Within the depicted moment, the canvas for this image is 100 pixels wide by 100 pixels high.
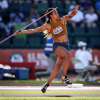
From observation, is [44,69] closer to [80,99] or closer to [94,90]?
Answer: [94,90]

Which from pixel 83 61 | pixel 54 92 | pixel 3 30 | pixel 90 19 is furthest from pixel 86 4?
pixel 54 92

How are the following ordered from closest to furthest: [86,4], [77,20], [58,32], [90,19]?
1. [58,32]
2. [77,20]
3. [90,19]
4. [86,4]

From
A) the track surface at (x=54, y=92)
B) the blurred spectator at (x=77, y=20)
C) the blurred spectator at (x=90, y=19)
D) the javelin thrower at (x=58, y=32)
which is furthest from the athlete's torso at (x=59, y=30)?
the blurred spectator at (x=90, y=19)

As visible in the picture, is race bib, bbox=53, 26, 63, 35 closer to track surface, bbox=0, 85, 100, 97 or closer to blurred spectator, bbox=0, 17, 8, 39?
track surface, bbox=0, 85, 100, 97

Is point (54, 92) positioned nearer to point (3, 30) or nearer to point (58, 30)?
point (58, 30)

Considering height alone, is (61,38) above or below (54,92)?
above

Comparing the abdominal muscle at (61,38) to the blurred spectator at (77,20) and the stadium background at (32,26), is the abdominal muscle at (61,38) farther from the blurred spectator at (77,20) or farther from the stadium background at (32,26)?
the blurred spectator at (77,20)

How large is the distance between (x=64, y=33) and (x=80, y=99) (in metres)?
2.30

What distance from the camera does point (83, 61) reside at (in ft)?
73.7

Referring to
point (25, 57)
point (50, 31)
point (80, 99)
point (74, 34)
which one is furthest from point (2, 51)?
point (80, 99)

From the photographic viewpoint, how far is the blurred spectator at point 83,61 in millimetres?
20831

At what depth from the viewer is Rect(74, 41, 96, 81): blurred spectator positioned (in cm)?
2083

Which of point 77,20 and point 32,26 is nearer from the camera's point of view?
point 32,26

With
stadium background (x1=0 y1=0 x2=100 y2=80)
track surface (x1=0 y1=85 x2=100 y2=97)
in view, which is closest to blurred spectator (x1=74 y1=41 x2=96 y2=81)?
stadium background (x1=0 y1=0 x2=100 y2=80)
